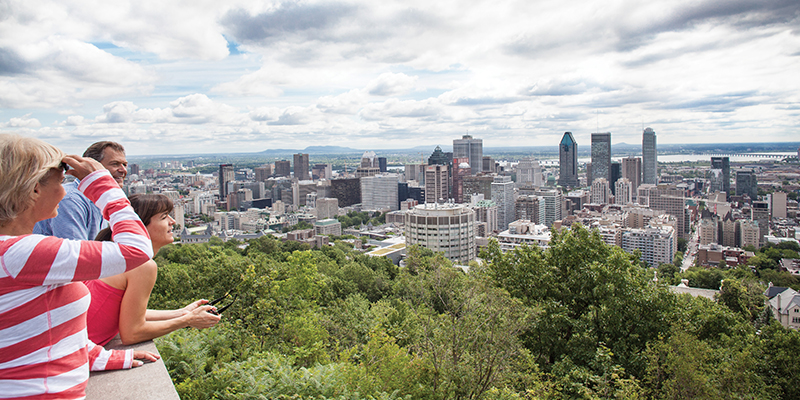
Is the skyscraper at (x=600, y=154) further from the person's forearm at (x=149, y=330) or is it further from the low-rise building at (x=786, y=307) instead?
the person's forearm at (x=149, y=330)

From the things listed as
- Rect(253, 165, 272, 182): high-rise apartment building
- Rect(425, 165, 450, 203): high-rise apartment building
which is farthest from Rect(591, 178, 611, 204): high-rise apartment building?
Rect(253, 165, 272, 182): high-rise apartment building

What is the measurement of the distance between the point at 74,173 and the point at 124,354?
1.01m

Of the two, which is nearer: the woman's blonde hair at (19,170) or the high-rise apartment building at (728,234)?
the woman's blonde hair at (19,170)

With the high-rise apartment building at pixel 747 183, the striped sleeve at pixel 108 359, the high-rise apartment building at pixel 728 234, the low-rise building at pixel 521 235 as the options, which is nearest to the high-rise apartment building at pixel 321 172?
the low-rise building at pixel 521 235

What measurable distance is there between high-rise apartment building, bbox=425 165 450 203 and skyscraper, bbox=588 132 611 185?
56557mm

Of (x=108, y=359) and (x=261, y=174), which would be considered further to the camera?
(x=261, y=174)

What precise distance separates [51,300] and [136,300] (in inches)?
29.4

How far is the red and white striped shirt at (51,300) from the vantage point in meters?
1.72

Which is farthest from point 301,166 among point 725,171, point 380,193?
point 725,171

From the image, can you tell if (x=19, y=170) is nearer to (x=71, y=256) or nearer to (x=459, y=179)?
(x=71, y=256)

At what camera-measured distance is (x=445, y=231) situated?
1499 inches

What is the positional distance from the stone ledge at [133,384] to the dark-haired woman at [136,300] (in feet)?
0.75

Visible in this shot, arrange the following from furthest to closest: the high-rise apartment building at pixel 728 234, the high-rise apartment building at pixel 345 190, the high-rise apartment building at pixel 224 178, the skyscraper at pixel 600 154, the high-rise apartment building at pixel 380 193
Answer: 1. the skyscraper at pixel 600 154
2. the high-rise apartment building at pixel 345 190
3. the high-rise apartment building at pixel 224 178
4. the high-rise apartment building at pixel 380 193
5. the high-rise apartment building at pixel 728 234

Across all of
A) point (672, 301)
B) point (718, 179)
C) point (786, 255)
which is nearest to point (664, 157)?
point (718, 179)
